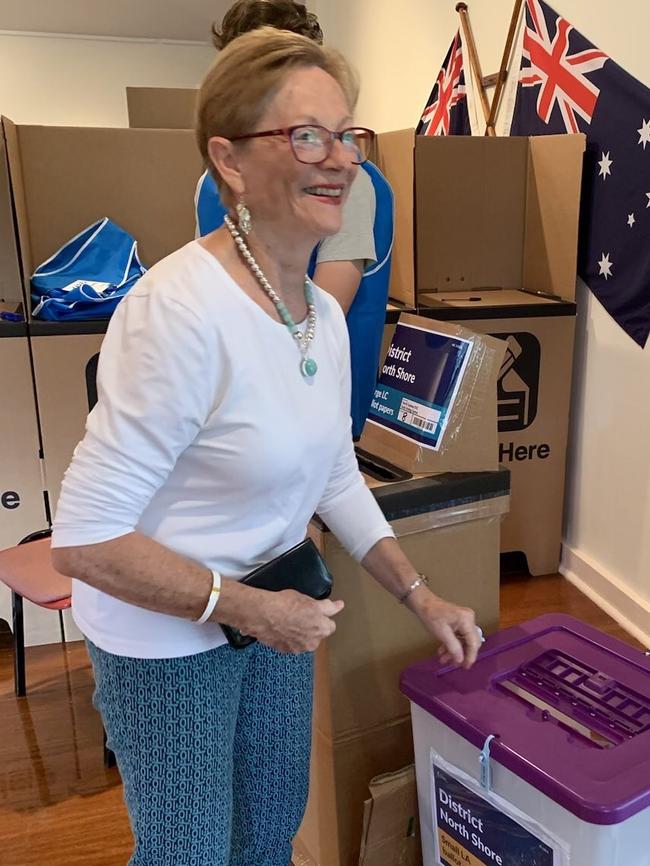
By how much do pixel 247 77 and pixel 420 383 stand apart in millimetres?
665

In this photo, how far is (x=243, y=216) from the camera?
0.86 metres

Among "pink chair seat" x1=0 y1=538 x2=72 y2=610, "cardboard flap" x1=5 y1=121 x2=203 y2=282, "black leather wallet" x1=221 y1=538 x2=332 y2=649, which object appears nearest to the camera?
"black leather wallet" x1=221 y1=538 x2=332 y2=649

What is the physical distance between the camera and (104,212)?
2.36 metres

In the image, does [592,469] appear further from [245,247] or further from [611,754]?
[245,247]

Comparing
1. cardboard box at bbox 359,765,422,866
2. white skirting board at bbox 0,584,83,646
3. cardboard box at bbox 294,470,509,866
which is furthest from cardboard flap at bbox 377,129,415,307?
cardboard box at bbox 359,765,422,866

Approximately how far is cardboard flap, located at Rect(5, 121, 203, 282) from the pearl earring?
1.55 meters

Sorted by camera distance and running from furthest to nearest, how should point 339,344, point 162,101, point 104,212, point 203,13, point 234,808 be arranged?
point 203,13 → point 162,101 → point 104,212 → point 234,808 → point 339,344

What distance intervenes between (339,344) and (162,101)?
240 centimetres

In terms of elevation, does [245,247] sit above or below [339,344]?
above

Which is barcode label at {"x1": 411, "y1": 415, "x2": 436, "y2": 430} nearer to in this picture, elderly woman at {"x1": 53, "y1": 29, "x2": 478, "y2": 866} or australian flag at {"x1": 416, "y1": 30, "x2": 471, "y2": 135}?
elderly woman at {"x1": 53, "y1": 29, "x2": 478, "y2": 866}

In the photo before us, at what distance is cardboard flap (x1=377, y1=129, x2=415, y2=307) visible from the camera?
8.14ft

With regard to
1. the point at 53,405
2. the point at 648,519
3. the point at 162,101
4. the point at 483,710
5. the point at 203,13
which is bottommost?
the point at 648,519

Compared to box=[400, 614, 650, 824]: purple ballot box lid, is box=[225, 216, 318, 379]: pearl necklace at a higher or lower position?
higher

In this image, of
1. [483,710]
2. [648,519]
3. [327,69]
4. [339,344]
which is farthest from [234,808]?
[648,519]
